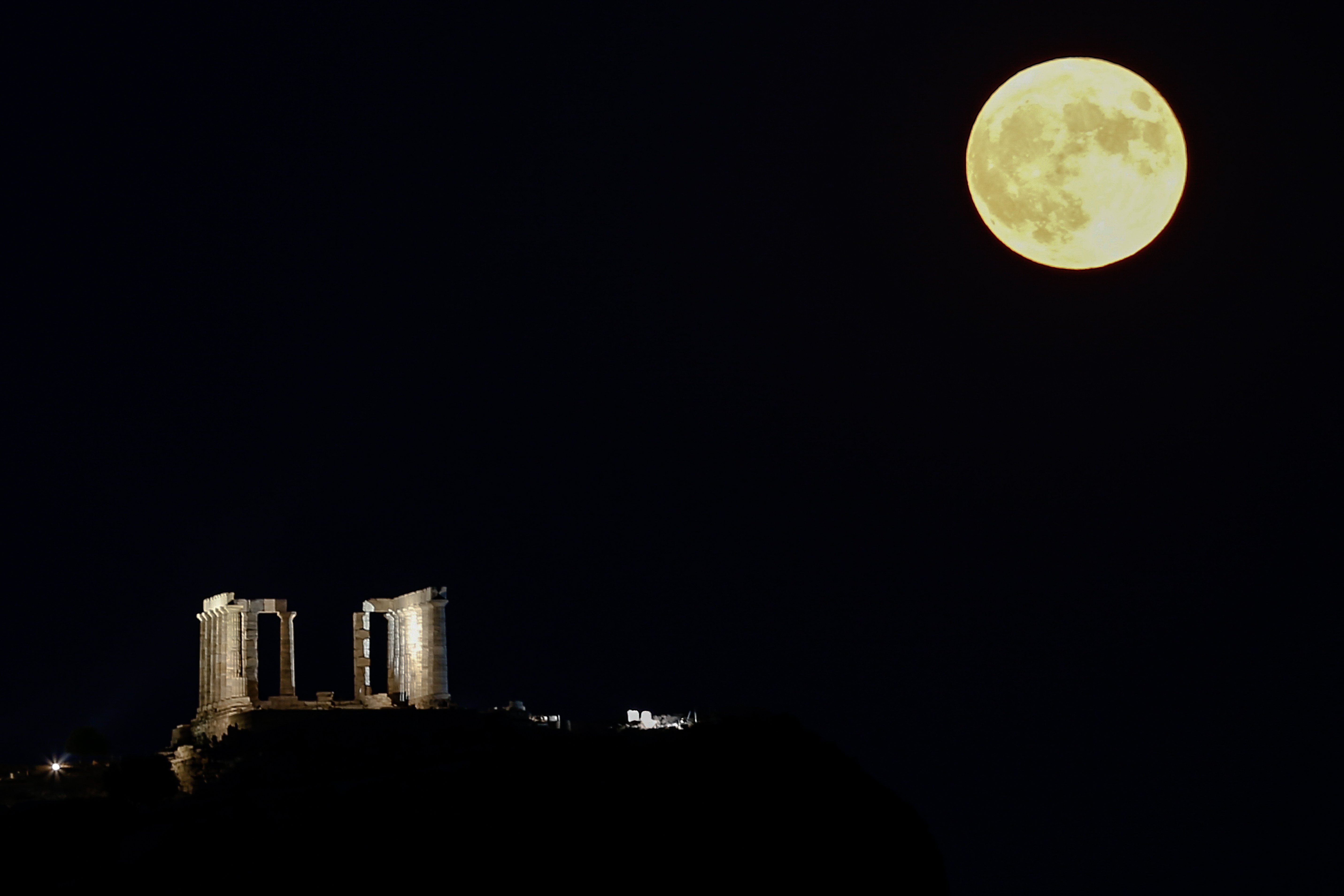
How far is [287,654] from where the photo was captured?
91938 mm

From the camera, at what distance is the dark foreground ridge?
68.7 m

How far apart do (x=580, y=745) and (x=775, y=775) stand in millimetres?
7538

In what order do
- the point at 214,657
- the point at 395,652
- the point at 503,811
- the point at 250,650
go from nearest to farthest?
the point at 503,811 < the point at 250,650 < the point at 214,657 < the point at 395,652

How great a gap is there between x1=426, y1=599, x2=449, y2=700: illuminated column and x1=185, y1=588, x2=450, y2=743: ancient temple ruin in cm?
3

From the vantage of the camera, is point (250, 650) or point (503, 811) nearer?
point (503, 811)

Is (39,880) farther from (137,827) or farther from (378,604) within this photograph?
(378,604)

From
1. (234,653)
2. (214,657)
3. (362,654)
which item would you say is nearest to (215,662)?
(214,657)

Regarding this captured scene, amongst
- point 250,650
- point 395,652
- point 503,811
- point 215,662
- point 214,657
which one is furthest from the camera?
point 395,652

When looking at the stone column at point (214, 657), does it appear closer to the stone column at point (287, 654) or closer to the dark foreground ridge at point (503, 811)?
the stone column at point (287, 654)

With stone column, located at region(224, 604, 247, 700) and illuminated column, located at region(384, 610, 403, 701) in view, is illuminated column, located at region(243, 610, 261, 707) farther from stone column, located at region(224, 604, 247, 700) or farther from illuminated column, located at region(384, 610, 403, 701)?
illuminated column, located at region(384, 610, 403, 701)

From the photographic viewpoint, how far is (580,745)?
75.9 m

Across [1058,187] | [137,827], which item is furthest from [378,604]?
[1058,187]

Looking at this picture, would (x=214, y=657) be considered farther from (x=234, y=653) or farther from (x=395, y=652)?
(x=395, y=652)

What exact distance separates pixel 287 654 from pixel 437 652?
7.16m
